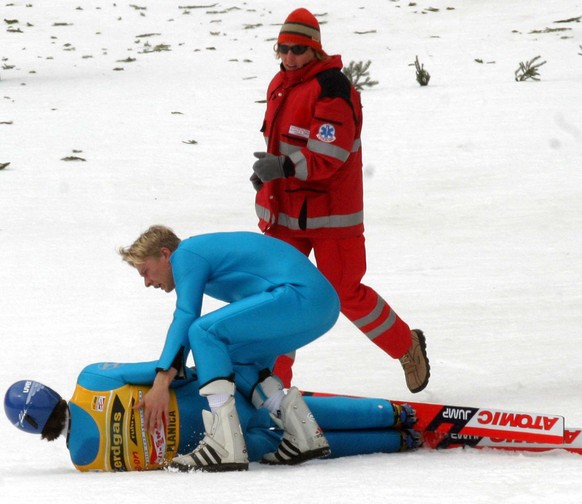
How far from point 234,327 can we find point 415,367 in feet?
5.07

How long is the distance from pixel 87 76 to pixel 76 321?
9699mm

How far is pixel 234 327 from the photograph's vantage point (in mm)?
4254

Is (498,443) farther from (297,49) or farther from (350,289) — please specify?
(297,49)

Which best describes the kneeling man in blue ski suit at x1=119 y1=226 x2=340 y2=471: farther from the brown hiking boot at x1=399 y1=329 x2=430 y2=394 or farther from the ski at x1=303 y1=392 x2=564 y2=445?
the brown hiking boot at x1=399 y1=329 x2=430 y2=394

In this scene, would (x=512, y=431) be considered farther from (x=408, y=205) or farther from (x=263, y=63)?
(x=263, y=63)

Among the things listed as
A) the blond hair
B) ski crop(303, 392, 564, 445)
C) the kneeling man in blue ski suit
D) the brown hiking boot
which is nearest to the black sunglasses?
the kneeling man in blue ski suit

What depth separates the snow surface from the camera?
4.14 m

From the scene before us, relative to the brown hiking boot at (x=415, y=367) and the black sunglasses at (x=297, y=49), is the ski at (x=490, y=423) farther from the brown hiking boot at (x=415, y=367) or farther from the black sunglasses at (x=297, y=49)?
the black sunglasses at (x=297, y=49)

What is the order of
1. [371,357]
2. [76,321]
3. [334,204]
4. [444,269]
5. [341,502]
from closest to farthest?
[341,502] → [334,204] → [371,357] → [76,321] → [444,269]

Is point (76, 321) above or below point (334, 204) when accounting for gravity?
below

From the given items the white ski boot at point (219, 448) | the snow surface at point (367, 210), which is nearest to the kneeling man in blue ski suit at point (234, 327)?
the white ski boot at point (219, 448)

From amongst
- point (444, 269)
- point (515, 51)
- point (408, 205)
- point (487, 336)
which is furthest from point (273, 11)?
point (487, 336)

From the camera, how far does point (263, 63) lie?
16.8 m

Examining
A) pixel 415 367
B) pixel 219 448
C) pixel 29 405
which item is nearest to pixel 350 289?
pixel 415 367
